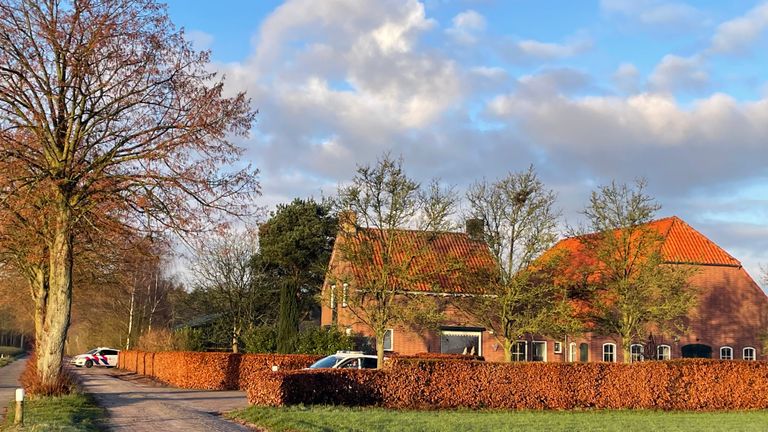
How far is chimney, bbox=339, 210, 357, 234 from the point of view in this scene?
32125 millimetres

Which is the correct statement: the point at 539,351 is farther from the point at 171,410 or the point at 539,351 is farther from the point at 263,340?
the point at 171,410

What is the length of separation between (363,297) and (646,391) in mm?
12768

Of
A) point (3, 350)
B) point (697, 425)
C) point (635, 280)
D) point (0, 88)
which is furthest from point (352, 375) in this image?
point (3, 350)

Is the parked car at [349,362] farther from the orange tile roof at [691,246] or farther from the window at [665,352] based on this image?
the window at [665,352]

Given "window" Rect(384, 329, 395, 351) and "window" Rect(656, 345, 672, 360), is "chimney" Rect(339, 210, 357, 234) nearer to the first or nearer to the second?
"window" Rect(384, 329, 395, 351)

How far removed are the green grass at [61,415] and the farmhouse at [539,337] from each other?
14.0 meters

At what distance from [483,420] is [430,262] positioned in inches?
578

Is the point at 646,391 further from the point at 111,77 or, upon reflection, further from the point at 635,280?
the point at 111,77

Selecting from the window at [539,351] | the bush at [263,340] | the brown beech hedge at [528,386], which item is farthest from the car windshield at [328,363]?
the window at [539,351]

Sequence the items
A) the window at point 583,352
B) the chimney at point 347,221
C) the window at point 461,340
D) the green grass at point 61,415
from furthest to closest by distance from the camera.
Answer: the window at point 583,352 < the window at point 461,340 < the chimney at point 347,221 < the green grass at point 61,415

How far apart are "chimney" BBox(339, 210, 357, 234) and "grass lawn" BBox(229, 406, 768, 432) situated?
11.6 metres

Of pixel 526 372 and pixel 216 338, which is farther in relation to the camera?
pixel 216 338

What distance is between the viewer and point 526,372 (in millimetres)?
24266

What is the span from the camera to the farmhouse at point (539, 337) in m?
33.8
